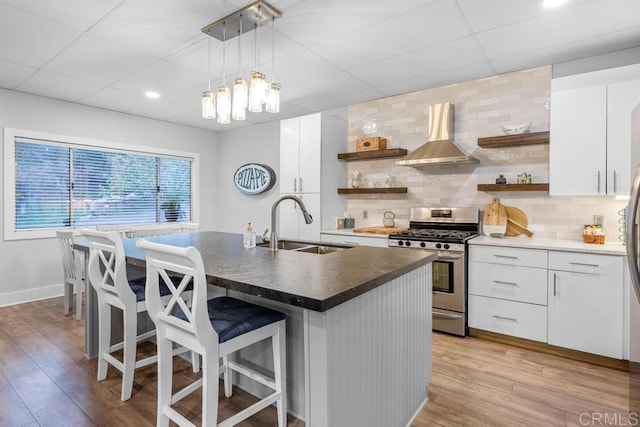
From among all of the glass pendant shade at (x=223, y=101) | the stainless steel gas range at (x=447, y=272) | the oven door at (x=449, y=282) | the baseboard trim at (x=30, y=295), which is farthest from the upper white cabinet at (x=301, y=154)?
the baseboard trim at (x=30, y=295)

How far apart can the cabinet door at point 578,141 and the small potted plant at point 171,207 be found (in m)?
5.06

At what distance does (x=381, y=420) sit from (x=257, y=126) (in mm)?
4756

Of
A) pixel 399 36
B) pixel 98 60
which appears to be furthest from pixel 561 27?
pixel 98 60

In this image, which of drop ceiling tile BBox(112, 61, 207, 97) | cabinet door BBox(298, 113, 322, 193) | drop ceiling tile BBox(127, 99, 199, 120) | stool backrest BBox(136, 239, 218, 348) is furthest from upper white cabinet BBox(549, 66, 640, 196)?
drop ceiling tile BBox(127, 99, 199, 120)

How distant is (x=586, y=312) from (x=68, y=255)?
4798 millimetres

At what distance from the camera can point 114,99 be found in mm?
4188

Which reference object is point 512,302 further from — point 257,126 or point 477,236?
point 257,126

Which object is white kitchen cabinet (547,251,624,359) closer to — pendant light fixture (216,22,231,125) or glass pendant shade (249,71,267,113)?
glass pendant shade (249,71,267,113)

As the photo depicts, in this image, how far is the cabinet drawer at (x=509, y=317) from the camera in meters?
2.81

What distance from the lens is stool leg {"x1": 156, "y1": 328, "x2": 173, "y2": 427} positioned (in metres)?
1.66

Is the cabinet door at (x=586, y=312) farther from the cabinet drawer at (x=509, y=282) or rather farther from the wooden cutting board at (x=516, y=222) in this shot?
the wooden cutting board at (x=516, y=222)

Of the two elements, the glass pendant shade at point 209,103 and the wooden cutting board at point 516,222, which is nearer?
the glass pendant shade at point 209,103

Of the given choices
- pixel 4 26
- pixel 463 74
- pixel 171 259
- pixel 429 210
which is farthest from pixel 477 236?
pixel 4 26

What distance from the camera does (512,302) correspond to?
9.57 ft
